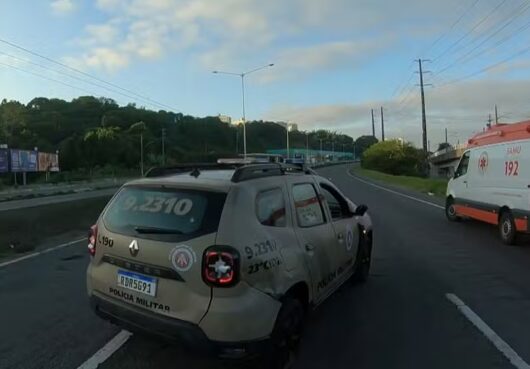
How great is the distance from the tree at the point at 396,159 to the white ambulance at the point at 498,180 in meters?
74.9

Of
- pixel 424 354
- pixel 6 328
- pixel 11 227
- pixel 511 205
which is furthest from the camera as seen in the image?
pixel 11 227

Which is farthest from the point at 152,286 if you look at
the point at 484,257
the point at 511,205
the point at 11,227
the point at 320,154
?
the point at 320,154

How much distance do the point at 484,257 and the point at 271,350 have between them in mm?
6985

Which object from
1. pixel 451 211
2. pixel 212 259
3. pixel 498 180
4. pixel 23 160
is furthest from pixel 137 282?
pixel 23 160

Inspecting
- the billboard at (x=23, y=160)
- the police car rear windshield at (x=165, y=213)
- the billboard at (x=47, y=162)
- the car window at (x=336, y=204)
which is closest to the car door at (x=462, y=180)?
the car window at (x=336, y=204)

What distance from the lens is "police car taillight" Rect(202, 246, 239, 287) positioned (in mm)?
4176

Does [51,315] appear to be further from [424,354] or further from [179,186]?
[424,354]

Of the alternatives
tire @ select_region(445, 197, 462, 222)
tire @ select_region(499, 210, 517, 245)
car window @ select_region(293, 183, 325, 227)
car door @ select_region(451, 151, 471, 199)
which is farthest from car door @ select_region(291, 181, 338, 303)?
tire @ select_region(445, 197, 462, 222)

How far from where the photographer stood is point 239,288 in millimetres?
4195

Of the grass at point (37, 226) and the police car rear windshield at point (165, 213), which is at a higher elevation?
the police car rear windshield at point (165, 213)

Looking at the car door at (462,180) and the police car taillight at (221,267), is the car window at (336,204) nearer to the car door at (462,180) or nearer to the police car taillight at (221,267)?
the police car taillight at (221,267)

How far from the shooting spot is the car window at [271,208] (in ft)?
15.4

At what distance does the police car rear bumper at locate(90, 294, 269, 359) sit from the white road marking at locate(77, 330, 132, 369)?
44cm

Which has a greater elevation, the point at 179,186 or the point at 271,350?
the point at 179,186
